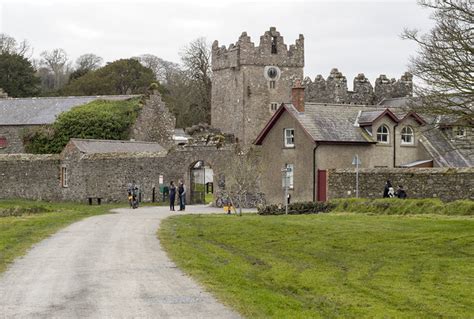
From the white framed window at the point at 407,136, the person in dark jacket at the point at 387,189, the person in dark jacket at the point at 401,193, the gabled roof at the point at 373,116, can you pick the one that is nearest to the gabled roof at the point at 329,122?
the gabled roof at the point at 373,116

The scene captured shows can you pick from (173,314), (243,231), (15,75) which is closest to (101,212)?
(243,231)

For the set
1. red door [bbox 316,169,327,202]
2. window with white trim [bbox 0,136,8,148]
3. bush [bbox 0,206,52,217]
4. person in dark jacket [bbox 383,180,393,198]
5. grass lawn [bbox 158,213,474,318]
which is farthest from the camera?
window with white trim [bbox 0,136,8,148]

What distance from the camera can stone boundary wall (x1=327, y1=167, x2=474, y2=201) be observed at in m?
35.6

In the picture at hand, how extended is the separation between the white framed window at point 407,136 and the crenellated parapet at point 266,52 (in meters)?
25.2

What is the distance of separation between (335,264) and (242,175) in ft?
83.5

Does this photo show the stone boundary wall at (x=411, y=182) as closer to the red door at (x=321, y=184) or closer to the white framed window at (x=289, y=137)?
the red door at (x=321, y=184)

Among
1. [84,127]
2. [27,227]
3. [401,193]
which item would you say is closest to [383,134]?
[401,193]

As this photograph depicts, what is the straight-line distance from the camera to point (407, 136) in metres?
49.7

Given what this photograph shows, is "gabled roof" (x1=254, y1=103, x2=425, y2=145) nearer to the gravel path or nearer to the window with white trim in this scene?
the window with white trim

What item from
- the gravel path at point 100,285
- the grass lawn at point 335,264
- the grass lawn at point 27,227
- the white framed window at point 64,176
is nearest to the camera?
the gravel path at point 100,285

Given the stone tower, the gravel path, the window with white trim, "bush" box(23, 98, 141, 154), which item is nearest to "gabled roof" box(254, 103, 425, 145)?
"bush" box(23, 98, 141, 154)

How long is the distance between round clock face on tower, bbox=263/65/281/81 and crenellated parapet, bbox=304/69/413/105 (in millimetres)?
7178

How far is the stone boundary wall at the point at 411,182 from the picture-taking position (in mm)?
35625

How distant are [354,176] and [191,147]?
14.3 metres
